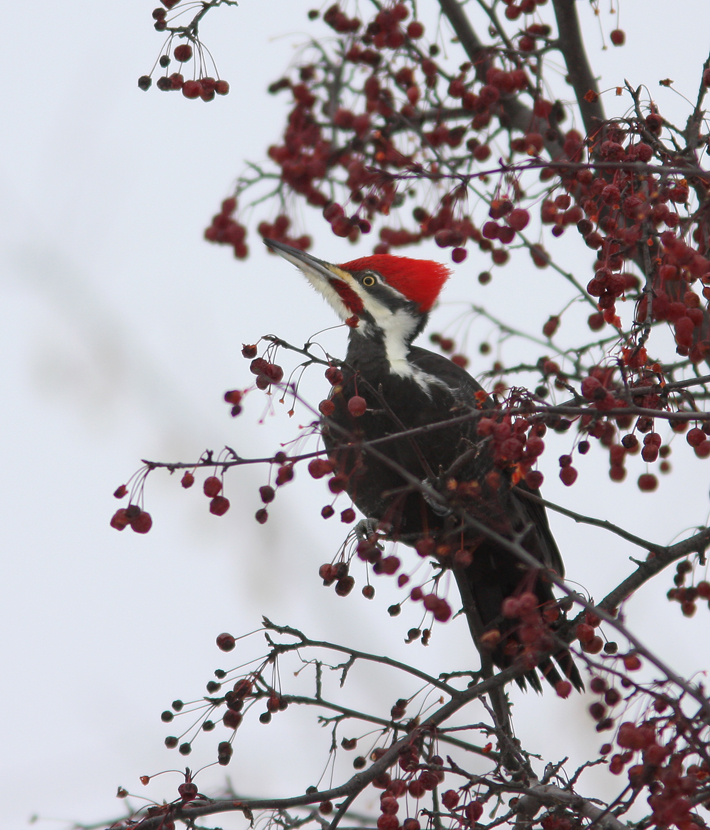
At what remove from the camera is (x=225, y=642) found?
107 inches

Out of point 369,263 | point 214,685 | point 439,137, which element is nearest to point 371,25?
point 439,137

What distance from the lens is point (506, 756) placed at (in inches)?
106

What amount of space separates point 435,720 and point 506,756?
9.1 inches

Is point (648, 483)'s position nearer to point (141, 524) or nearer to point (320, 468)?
point (320, 468)

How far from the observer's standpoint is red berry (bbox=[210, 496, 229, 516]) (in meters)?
2.35

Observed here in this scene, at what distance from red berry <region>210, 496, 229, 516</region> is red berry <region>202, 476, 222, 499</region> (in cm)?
2

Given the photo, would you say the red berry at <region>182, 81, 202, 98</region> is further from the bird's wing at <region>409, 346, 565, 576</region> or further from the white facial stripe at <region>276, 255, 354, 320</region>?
the bird's wing at <region>409, 346, 565, 576</region>

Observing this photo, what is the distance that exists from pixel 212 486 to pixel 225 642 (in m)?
0.59

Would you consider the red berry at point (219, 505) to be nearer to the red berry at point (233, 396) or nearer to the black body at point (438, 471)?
the red berry at point (233, 396)

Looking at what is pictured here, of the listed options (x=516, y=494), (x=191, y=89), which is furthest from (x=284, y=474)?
(x=516, y=494)

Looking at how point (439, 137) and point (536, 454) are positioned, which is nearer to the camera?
point (536, 454)

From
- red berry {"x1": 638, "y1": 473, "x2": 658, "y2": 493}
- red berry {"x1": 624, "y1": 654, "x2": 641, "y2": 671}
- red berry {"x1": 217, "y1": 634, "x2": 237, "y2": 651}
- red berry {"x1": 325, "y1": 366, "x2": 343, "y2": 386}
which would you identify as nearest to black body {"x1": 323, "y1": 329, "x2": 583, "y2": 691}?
red berry {"x1": 638, "y1": 473, "x2": 658, "y2": 493}

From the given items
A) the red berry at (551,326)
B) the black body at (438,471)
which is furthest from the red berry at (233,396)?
the red berry at (551,326)

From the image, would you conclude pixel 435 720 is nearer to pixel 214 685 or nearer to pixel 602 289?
pixel 214 685
